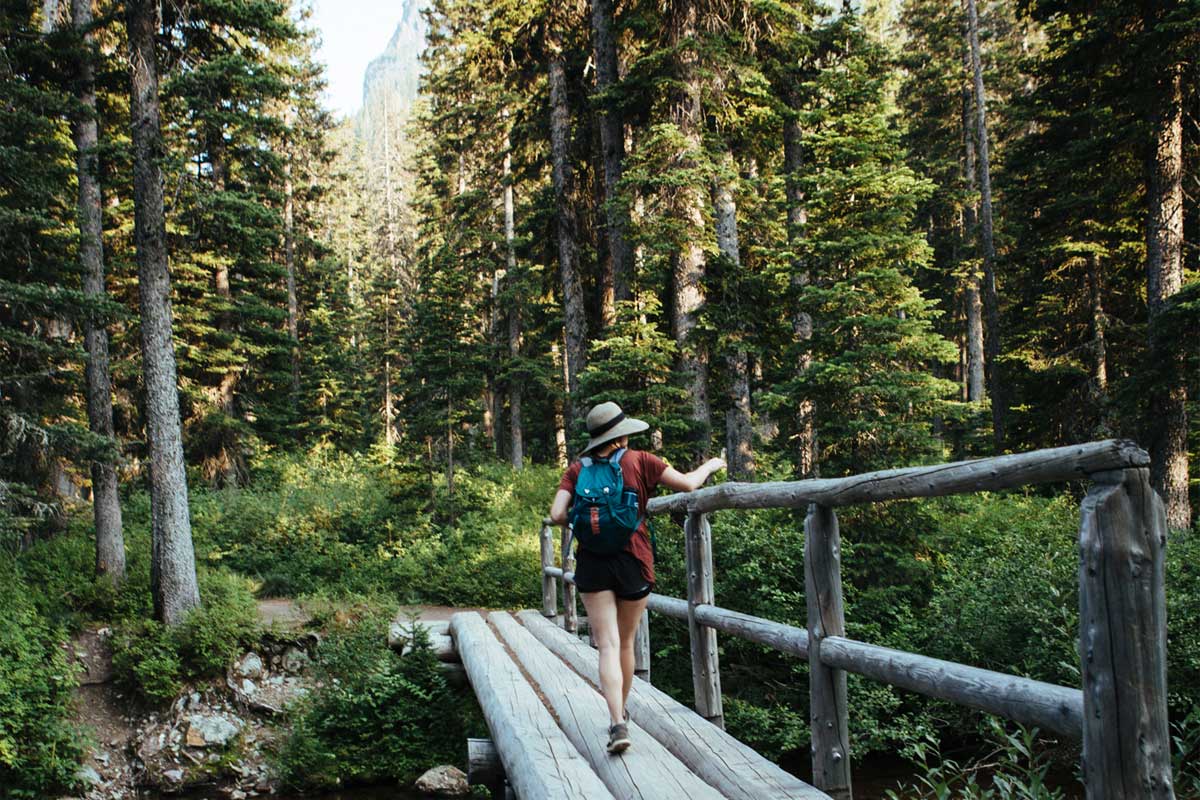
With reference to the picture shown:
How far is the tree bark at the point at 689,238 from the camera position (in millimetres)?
13969

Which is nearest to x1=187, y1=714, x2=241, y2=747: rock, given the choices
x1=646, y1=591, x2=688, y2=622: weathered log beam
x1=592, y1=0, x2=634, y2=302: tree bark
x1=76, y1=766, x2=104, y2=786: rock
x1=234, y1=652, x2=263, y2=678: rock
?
x1=234, y1=652, x2=263, y2=678: rock

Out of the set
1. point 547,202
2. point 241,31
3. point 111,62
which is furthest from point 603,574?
point 547,202

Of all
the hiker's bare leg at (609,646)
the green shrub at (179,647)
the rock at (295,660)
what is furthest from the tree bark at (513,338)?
the hiker's bare leg at (609,646)

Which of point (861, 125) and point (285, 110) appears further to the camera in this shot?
point (285, 110)

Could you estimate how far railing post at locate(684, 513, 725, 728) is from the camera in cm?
513

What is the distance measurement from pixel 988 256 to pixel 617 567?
23269mm

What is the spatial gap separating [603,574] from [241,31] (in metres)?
13.7

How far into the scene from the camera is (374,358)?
44750 mm

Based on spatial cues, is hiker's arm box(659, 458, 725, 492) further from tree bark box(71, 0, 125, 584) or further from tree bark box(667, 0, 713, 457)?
tree bark box(71, 0, 125, 584)

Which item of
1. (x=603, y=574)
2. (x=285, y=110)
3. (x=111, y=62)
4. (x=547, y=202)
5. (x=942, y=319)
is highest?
(x=285, y=110)

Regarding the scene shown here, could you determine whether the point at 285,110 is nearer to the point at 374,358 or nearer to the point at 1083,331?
the point at 374,358

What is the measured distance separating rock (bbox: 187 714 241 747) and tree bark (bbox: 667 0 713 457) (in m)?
8.81

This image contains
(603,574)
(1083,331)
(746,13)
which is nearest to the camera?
(603,574)

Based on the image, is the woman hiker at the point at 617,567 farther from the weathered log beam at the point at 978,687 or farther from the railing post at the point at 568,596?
the railing post at the point at 568,596
